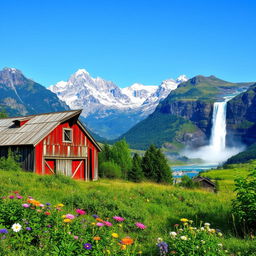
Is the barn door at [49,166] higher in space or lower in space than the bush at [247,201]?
lower

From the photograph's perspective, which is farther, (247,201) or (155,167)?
(155,167)

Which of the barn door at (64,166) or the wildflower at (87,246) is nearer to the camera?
the wildflower at (87,246)

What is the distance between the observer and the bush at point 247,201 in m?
10.3

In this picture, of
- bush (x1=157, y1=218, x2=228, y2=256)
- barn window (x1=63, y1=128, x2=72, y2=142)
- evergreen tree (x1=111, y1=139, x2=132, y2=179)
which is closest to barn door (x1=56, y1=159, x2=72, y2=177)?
barn window (x1=63, y1=128, x2=72, y2=142)

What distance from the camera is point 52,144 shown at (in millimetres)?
32000

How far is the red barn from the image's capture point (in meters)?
30.6

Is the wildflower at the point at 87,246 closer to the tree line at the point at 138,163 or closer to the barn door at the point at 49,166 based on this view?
the barn door at the point at 49,166

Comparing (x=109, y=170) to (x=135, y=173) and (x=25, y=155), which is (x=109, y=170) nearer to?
(x=135, y=173)

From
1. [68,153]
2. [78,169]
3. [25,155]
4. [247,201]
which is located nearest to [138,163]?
[78,169]

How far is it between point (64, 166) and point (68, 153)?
4.65 ft

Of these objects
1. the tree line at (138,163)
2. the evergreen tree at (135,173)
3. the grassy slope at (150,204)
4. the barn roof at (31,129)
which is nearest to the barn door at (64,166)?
the barn roof at (31,129)

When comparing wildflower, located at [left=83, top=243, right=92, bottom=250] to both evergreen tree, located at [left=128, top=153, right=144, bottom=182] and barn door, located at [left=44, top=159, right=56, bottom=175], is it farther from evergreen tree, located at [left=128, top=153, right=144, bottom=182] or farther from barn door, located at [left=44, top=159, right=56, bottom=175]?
evergreen tree, located at [left=128, top=153, right=144, bottom=182]

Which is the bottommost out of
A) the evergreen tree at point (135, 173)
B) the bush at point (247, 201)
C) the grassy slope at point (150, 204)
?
the evergreen tree at point (135, 173)

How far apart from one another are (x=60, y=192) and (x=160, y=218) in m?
5.31
